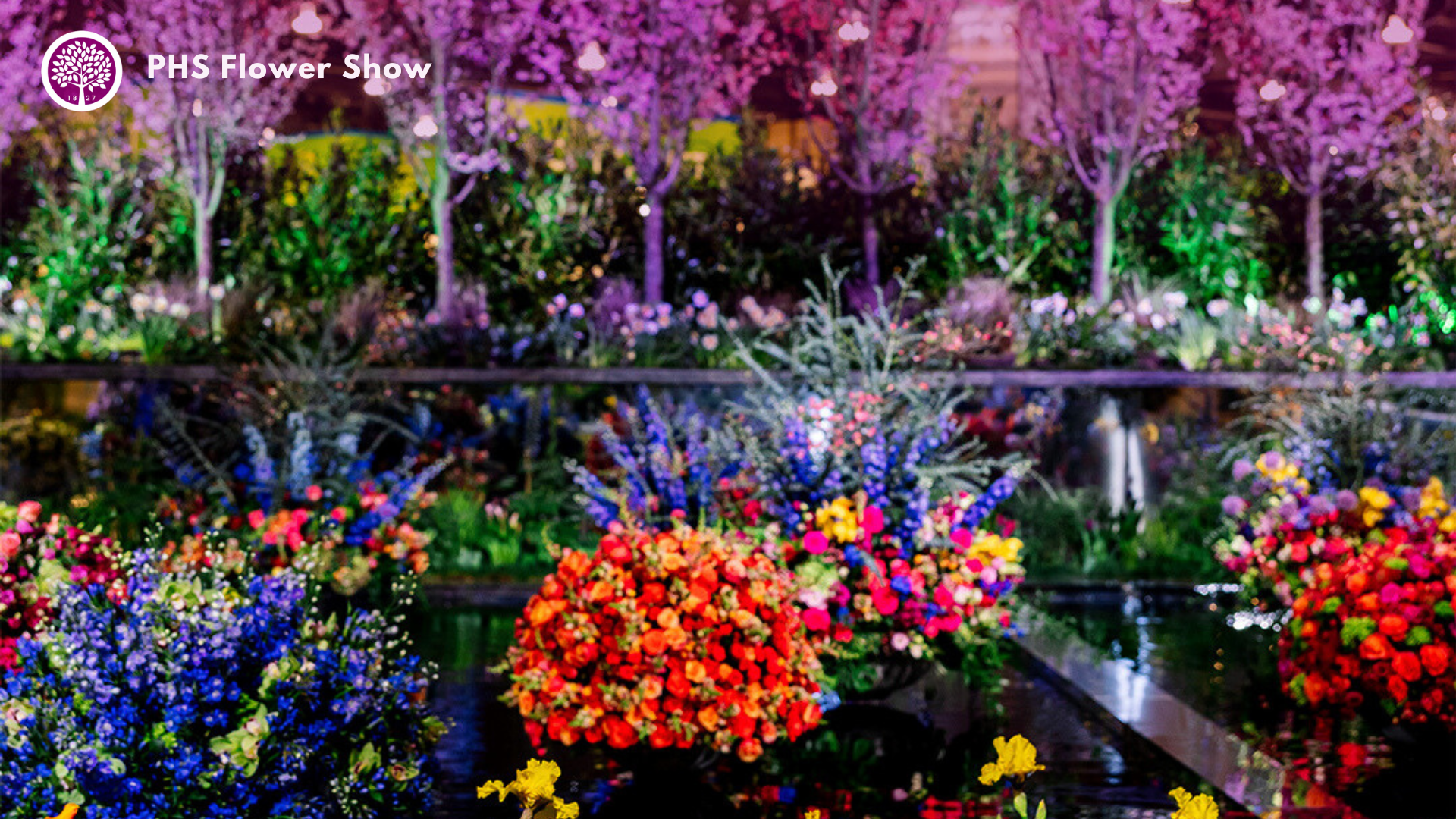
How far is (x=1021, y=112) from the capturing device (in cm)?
2242

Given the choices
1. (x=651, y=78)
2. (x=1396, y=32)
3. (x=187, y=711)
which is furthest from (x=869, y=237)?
(x=187, y=711)

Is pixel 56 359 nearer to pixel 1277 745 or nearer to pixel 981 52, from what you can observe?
pixel 1277 745

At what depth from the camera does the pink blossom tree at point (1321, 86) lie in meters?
18.4

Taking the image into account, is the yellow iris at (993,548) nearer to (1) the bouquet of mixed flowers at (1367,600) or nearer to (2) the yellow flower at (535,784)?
(1) the bouquet of mixed flowers at (1367,600)

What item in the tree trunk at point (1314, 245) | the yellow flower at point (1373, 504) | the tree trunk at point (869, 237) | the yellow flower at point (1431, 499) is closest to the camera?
the yellow flower at point (1373, 504)

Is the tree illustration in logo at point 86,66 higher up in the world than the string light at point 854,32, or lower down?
lower down

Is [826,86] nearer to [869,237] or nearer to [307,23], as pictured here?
[869,237]

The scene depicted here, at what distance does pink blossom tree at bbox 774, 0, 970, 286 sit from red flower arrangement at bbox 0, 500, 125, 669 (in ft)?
37.7

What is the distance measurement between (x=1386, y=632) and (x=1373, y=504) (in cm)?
187

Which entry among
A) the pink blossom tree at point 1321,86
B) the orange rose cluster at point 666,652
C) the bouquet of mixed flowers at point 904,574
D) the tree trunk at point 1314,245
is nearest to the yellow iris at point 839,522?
the bouquet of mixed flowers at point 904,574

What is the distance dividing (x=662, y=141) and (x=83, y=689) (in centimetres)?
1422

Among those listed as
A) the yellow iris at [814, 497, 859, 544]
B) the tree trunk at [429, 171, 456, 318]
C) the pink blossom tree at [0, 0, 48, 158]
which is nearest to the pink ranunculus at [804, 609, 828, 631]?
the yellow iris at [814, 497, 859, 544]

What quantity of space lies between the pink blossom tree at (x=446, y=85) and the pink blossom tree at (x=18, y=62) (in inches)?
140

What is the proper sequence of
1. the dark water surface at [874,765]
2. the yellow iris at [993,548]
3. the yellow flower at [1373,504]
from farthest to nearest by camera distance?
the yellow flower at [1373,504] → the yellow iris at [993,548] → the dark water surface at [874,765]
